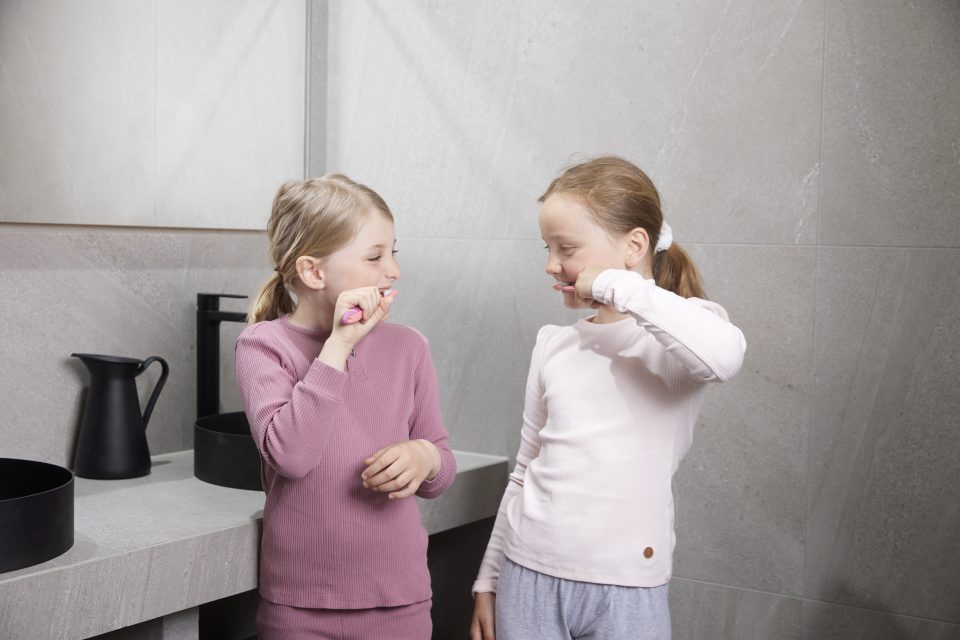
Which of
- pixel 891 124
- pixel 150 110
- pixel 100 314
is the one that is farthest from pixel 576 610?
pixel 150 110

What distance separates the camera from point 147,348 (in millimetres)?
1745

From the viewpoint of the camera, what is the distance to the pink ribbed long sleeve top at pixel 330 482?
3.92 feet

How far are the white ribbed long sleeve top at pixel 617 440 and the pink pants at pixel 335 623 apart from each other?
0.17 m

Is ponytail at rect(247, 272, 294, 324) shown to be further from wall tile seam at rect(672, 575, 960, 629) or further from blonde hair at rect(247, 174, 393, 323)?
wall tile seam at rect(672, 575, 960, 629)

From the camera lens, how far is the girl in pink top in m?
1.22

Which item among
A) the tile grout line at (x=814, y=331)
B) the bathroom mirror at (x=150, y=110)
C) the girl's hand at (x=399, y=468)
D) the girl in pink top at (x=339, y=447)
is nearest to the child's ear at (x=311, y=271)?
the girl in pink top at (x=339, y=447)

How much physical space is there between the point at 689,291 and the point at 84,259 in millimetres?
996

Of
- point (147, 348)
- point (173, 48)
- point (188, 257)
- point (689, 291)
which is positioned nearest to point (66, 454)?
point (147, 348)

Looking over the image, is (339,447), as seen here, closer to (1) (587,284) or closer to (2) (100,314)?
(1) (587,284)

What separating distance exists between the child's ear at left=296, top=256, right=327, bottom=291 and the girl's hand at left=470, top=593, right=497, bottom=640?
0.47m

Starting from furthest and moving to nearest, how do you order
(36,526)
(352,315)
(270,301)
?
(270,301) → (352,315) → (36,526)

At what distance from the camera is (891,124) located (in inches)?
55.2

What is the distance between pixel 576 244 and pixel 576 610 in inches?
17.6

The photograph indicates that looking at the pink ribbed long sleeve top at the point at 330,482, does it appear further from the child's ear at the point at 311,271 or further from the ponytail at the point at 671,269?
the ponytail at the point at 671,269
